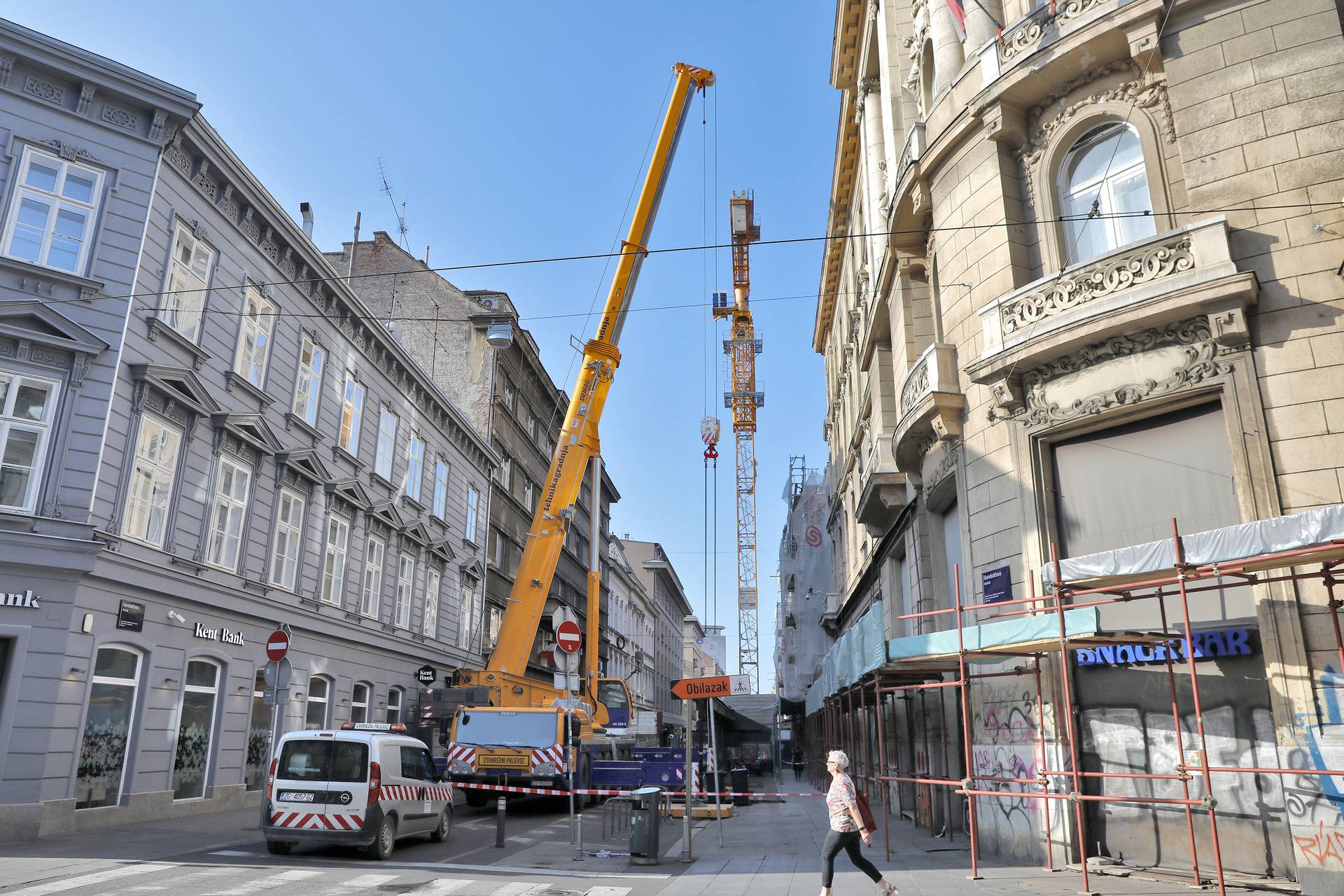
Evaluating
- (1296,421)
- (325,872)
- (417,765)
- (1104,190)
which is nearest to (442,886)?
(325,872)

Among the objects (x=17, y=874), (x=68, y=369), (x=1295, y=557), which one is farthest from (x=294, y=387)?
(x=1295, y=557)

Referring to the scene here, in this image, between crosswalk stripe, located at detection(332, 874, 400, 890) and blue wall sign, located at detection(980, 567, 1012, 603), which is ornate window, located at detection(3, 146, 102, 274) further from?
blue wall sign, located at detection(980, 567, 1012, 603)

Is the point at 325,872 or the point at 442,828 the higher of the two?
the point at 442,828

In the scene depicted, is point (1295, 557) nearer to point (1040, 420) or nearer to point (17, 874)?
point (1040, 420)

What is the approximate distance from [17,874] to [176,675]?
6.81 metres

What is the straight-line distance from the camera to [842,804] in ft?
30.2

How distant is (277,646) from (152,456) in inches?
188

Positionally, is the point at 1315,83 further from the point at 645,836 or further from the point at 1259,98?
the point at 645,836

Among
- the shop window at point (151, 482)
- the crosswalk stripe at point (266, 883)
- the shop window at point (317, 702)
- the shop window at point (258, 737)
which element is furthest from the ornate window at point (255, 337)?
the crosswalk stripe at point (266, 883)

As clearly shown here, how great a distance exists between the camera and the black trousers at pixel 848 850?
29.5ft

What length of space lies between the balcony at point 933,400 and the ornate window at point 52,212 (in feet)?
45.3

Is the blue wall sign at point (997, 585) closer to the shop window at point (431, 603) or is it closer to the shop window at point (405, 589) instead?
the shop window at point (405, 589)

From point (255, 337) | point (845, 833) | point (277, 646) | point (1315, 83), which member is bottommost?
point (845, 833)

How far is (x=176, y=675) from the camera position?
16.7m
